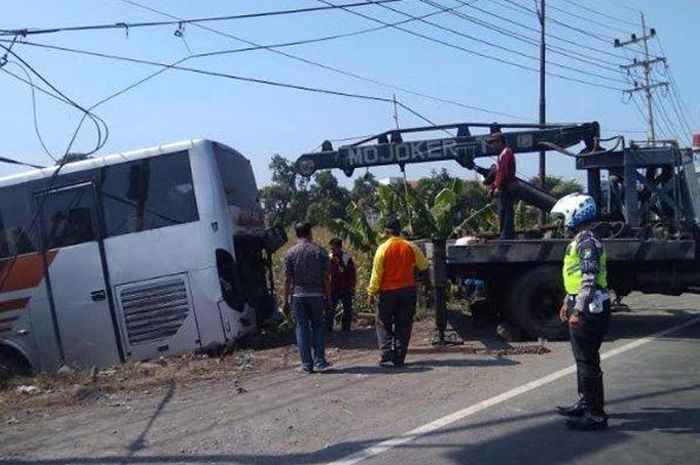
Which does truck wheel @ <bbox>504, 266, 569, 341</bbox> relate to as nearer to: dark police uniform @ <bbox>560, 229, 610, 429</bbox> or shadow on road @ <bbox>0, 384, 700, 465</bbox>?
shadow on road @ <bbox>0, 384, 700, 465</bbox>

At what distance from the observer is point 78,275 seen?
10.4 meters

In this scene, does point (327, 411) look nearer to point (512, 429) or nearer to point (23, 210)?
point (512, 429)

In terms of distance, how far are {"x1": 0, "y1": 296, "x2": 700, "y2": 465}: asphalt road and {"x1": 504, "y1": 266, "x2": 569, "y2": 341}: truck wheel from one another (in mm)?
1251

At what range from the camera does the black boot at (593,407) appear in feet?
19.9

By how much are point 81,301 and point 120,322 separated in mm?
603

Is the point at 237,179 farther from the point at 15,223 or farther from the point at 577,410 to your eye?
the point at 577,410

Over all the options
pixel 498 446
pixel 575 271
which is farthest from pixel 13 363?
pixel 575 271

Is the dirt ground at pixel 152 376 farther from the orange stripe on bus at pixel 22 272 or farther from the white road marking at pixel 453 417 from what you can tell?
the white road marking at pixel 453 417

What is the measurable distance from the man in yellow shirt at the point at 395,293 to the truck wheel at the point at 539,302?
220 cm

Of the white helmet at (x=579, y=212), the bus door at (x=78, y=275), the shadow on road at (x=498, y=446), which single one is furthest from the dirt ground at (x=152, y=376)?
the white helmet at (x=579, y=212)

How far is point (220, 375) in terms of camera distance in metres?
9.14

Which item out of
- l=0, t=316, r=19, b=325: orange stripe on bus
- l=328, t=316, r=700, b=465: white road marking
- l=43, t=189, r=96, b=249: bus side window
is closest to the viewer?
l=328, t=316, r=700, b=465: white road marking

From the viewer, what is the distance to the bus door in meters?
10.4

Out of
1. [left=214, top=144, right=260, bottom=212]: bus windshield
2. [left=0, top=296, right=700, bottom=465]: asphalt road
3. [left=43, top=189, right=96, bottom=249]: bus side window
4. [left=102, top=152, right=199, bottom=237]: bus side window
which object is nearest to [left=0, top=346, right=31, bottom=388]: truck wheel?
[left=43, top=189, right=96, bottom=249]: bus side window
